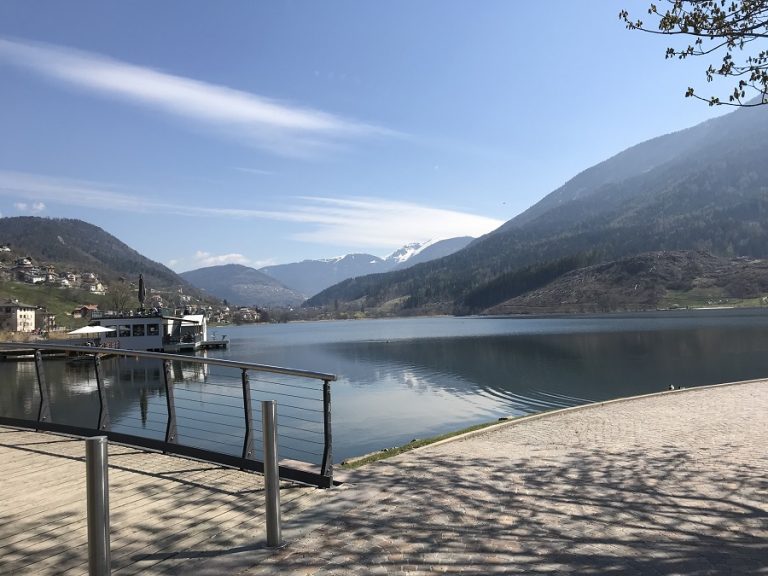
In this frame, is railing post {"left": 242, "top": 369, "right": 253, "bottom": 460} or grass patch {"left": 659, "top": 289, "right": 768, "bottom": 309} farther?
grass patch {"left": 659, "top": 289, "right": 768, "bottom": 309}

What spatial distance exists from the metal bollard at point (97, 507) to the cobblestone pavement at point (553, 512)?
133 cm

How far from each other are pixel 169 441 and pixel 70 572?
12.2 ft

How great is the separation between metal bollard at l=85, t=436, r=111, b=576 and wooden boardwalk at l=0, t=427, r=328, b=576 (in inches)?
43.1

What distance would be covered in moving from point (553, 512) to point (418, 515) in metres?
1.56

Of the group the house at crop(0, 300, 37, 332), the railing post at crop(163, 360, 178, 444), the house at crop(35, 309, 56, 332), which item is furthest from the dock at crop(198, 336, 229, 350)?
the railing post at crop(163, 360, 178, 444)

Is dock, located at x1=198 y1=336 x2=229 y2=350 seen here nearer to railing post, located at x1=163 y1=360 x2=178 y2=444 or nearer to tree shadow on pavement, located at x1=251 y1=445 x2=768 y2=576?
railing post, located at x1=163 y1=360 x2=178 y2=444

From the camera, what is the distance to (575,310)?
178 m

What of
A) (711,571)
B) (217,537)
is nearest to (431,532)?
(217,537)

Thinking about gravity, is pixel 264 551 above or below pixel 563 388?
above

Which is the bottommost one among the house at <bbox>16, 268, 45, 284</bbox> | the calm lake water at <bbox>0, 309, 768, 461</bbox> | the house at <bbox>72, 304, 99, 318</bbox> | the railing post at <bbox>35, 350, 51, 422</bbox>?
the calm lake water at <bbox>0, 309, 768, 461</bbox>

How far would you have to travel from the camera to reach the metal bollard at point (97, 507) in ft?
10.5

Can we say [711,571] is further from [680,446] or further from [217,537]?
[680,446]

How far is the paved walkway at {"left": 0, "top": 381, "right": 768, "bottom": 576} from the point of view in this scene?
4.43 metres

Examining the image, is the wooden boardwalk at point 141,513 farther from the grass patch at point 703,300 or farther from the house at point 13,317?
the grass patch at point 703,300
